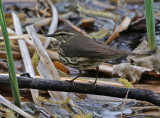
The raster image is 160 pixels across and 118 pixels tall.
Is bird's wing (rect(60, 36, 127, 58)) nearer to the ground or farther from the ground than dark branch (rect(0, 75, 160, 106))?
farther from the ground

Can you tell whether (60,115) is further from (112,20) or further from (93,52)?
(112,20)

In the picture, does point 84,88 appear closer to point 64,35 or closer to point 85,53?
point 85,53

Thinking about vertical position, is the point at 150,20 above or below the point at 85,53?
above

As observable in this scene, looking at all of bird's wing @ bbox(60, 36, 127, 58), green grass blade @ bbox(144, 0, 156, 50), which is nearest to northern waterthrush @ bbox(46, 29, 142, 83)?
bird's wing @ bbox(60, 36, 127, 58)

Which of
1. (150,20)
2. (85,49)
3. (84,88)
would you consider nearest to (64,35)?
(85,49)

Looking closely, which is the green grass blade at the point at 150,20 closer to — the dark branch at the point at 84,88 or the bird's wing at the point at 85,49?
the bird's wing at the point at 85,49

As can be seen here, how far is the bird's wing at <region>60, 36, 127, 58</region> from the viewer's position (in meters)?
4.23

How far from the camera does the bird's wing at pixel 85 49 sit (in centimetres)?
423

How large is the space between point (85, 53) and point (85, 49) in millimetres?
65

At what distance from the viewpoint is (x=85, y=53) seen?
436 cm

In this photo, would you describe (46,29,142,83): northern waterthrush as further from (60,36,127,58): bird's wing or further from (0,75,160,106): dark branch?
(0,75,160,106): dark branch

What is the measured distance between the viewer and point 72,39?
4.75m

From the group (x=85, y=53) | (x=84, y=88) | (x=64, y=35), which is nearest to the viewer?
(x=84, y=88)

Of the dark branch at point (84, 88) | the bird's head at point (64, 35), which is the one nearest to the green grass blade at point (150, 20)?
the bird's head at point (64, 35)
